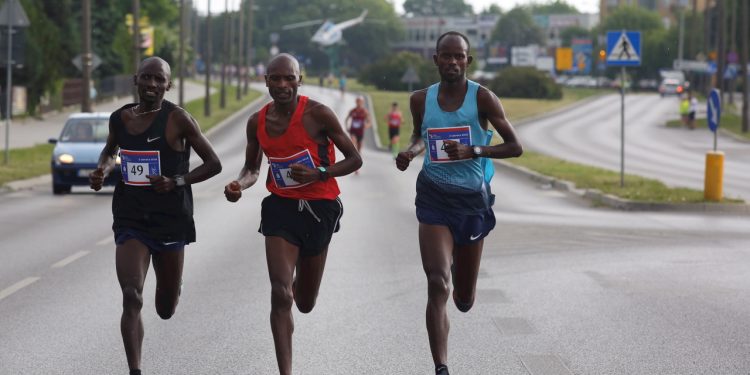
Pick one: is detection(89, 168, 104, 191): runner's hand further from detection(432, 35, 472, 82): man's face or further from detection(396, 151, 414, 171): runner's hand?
detection(432, 35, 472, 82): man's face

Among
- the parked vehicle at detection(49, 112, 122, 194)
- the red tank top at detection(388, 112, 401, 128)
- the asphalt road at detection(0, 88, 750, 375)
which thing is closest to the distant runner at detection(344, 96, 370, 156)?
the red tank top at detection(388, 112, 401, 128)

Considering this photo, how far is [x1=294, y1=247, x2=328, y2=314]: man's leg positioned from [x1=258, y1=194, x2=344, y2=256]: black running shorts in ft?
0.28

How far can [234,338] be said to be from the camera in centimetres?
872

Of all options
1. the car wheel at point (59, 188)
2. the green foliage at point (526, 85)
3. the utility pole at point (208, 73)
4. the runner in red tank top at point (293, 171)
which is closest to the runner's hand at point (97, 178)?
the runner in red tank top at point (293, 171)

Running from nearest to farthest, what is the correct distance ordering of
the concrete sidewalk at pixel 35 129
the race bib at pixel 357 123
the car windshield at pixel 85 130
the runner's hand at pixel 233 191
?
the runner's hand at pixel 233 191, the car windshield at pixel 85 130, the race bib at pixel 357 123, the concrete sidewalk at pixel 35 129

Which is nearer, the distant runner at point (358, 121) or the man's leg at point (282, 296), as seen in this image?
the man's leg at point (282, 296)

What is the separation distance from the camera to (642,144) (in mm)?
53375

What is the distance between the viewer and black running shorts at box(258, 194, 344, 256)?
7203mm

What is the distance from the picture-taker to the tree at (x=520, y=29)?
194125 millimetres

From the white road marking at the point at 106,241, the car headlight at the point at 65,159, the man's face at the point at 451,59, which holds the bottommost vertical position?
the white road marking at the point at 106,241

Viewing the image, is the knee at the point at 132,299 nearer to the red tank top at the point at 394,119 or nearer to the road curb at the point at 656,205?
the road curb at the point at 656,205

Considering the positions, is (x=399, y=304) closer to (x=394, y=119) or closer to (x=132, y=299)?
(x=132, y=299)

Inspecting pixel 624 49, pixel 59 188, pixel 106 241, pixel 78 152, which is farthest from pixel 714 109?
pixel 106 241

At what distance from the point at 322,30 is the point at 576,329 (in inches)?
5899
